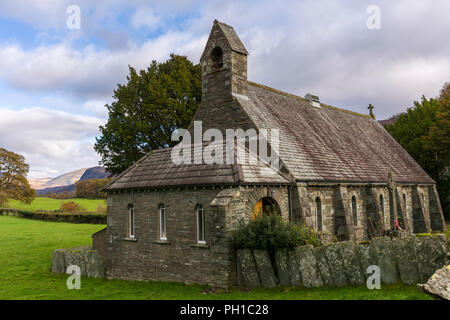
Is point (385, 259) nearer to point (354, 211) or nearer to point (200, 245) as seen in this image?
point (200, 245)

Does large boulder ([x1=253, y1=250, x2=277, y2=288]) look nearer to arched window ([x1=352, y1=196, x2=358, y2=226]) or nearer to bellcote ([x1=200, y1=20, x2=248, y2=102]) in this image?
arched window ([x1=352, y1=196, x2=358, y2=226])

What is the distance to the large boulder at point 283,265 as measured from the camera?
41.9ft

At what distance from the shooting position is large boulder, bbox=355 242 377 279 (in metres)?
11.6

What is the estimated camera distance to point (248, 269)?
1355cm

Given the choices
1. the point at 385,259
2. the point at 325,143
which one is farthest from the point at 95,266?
the point at 325,143

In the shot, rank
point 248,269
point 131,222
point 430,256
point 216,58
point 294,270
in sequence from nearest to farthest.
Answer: point 430,256 < point 294,270 < point 248,269 < point 131,222 < point 216,58

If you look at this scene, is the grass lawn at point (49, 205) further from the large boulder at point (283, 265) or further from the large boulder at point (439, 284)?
the large boulder at point (439, 284)

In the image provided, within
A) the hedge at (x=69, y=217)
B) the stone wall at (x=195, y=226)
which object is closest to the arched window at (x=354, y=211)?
the stone wall at (x=195, y=226)

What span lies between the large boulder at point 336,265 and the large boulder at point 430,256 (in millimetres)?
2231

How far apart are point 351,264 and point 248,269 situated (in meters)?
3.68

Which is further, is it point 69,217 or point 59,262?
point 69,217

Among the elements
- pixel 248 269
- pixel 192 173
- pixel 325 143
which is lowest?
pixel 248 269

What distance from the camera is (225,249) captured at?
45.7ft

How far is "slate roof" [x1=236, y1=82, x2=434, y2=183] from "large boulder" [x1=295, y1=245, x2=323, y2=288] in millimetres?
5648
